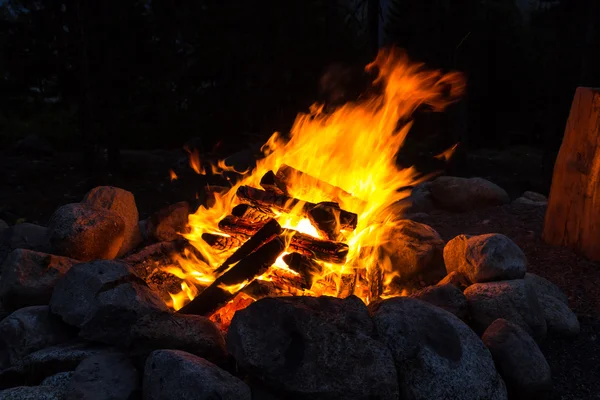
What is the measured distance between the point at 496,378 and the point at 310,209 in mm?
1902

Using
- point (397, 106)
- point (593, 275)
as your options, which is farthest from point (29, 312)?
point (593, 275)

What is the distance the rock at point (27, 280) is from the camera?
4285 mm

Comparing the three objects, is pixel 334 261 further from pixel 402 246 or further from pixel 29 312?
pixel 29 312

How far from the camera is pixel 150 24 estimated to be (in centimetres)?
1231

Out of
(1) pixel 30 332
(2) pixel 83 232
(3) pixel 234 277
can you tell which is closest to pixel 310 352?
(3) pixel 234 277

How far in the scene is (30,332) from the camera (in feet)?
12.5

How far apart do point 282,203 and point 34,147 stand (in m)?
10.4

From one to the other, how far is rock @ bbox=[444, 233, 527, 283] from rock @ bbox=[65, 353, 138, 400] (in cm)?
268

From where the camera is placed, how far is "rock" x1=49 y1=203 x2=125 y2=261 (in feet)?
15.6

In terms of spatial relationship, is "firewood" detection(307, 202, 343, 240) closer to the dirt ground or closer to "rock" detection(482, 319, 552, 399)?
"rock" detection(482, 319, 552, 399)

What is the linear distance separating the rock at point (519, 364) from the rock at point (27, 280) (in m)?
3.16

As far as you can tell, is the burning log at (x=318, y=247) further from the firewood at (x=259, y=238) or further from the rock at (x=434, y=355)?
the rock at (x=434, y=355)

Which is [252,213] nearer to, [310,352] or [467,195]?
[310,352]

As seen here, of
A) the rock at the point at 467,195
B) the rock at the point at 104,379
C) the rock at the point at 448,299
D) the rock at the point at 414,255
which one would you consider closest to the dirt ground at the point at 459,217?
the rock at the point at 467,195
